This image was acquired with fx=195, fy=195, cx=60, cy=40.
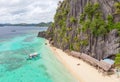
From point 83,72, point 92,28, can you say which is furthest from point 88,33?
point 83,72

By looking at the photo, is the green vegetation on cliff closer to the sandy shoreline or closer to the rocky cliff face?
the rocky cliff face

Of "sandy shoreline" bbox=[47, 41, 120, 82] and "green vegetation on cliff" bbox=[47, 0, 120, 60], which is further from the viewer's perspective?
"green vegetation on cliff" bbox=[47, 0, 120, 60]

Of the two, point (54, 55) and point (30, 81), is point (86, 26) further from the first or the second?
point (30, 81)

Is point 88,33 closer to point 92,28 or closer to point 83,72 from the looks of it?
point 92,28

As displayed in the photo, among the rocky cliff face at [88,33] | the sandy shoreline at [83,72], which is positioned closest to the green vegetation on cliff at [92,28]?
the rocky cliff face at [88,33]

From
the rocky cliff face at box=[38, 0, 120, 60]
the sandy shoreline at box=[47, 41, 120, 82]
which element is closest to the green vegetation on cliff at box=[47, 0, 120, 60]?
the rocky cliff face at box=[38, 0, 120, 60]

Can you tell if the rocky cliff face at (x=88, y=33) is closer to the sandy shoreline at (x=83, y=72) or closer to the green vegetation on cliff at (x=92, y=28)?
the green vegetation on cliff at (x=92, y=28)

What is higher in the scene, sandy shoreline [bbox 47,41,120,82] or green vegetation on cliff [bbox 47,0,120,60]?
green vegetation on cliff [bbox 47,0,120,60]

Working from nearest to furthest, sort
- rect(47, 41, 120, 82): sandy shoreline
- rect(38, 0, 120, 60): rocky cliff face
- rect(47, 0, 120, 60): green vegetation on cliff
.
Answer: rect(47, 41, 120, 82): sandy shoreline → rect(38, 0, 120, 60): rocky cliff face → rect(47, 0, 120, 60): green vegetation on cliff

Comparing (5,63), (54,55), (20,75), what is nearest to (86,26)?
(54,55)
